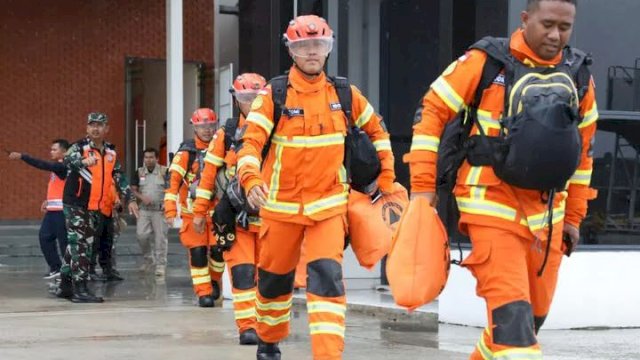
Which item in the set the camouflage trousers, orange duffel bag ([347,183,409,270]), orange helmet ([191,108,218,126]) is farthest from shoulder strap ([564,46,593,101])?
the camouflage trousers

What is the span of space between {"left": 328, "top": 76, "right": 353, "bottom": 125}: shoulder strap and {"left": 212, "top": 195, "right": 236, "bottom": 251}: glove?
6.21ft

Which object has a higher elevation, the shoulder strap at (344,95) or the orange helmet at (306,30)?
the orange helmet at (306,30)

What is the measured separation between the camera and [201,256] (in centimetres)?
1117

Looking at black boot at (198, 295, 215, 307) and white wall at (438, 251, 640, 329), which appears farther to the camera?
black boot at (198, 295, 215, 307)

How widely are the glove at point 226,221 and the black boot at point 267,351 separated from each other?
163 centimetres

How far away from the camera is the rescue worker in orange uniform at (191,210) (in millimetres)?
11078

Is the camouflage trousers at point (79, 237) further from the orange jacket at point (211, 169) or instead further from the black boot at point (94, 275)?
the orange jacket at point (211, 169)

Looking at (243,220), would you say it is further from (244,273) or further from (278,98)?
(278,98)

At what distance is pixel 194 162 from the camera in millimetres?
11383

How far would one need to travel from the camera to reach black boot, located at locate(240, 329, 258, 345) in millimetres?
8320

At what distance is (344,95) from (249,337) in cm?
224

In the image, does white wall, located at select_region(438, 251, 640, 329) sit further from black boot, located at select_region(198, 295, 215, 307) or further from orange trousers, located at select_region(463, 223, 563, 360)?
orange trousers, located at select_region(463, 223, 563, 360)

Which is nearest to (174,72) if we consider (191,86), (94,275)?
(191,86)

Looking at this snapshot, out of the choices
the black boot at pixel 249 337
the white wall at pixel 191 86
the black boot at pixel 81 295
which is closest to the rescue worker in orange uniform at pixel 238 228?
the black boot at pixel 249 337
